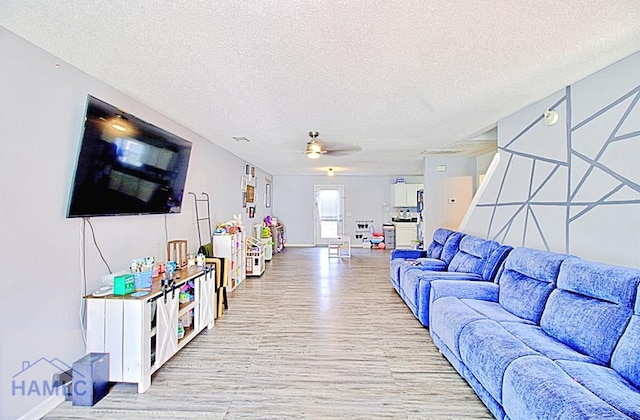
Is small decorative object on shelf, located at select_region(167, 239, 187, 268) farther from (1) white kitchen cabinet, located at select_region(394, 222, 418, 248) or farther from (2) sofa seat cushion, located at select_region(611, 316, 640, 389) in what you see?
(1) white kitchen cabinet, located at select_region(394, 222, 418, 248)

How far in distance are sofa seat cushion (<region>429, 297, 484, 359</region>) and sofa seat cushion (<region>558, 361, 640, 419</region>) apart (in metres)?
0.77

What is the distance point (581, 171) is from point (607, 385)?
74.0 inches

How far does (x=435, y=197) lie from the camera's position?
6918 mm

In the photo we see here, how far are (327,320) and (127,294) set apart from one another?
224cm

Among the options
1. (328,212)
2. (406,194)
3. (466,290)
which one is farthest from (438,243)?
(328,212)

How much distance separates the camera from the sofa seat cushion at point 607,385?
154 cm

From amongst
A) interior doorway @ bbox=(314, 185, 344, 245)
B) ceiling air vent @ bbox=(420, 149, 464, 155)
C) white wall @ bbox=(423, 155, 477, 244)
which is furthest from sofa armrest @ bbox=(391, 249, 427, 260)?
interior doorway @ bbox=(314, 185, 344, 245)

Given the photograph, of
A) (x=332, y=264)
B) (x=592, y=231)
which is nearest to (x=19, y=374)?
(x=592, y=231)

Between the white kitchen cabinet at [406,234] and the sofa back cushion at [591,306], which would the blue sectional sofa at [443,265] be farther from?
the white kitchen cabinet at [406,234]

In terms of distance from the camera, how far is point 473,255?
4168 millimetres

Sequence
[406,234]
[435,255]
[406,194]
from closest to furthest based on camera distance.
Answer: [435,255] → [406,234] → [406,194]

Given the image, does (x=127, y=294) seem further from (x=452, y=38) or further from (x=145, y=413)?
(x=452, y=38)

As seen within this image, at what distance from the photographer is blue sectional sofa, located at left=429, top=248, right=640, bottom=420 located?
165 cm

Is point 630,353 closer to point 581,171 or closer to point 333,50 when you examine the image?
point 581,171
